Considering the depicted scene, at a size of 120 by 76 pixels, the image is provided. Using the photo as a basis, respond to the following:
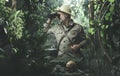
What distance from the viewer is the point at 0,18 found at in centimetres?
521

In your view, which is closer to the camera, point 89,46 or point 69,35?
point 89,46

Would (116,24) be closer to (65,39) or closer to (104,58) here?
(104,58)

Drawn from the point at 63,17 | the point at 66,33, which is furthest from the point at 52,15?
the point at 66,33

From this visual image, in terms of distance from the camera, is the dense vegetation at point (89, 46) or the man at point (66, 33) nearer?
the dense vegetation at point (89, 46)

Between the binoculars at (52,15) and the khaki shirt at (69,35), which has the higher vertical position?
the binoculars at (52,15)

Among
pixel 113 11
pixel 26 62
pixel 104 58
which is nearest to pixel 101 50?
pixel 104 58

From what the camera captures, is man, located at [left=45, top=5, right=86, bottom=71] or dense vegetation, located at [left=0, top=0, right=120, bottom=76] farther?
man, located at [left=45, top=5, right=86, bottom=71]

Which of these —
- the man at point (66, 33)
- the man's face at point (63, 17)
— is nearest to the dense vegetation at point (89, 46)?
the man at point (66, 33)

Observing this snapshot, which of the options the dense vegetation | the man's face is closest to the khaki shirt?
the man's face

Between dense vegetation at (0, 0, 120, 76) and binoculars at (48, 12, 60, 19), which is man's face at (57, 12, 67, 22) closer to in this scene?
binoculars at (48, 12, 60, 19)

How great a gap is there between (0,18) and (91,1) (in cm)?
115

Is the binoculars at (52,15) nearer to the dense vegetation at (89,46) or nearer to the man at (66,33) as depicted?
the man at (66,33)

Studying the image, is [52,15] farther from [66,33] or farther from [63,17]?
[66,33]

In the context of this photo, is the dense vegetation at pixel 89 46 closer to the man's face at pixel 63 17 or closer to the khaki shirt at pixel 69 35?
the khaki shirt at pixel 69 35
